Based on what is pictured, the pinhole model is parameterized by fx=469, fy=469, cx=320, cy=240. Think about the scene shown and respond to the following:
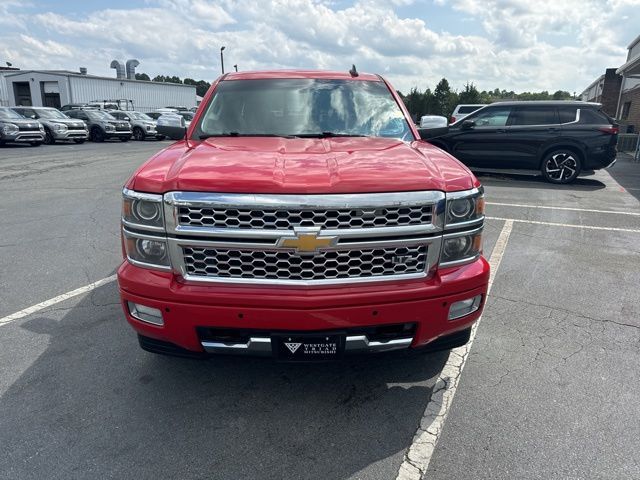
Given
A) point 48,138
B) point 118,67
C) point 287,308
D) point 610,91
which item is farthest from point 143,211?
Answer: point 118,67

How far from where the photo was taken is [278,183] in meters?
2.38

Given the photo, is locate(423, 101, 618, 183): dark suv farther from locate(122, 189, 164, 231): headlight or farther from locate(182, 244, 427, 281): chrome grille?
locate(122, 189, 164, 231): headlight

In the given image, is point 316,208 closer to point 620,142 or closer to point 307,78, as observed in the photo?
point 307,78

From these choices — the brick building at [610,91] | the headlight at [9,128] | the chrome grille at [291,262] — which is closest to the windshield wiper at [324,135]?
the chrome grille at [291,262]

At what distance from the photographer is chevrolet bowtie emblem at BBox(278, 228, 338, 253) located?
7.72 ft

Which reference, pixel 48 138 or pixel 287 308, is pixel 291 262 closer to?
pixel 287 308

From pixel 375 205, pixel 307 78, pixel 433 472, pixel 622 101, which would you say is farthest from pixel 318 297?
pixel 622 101

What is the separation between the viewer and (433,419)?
8.79 ft

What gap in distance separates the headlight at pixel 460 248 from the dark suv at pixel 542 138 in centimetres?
→ 831

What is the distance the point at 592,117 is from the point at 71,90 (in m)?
41.1

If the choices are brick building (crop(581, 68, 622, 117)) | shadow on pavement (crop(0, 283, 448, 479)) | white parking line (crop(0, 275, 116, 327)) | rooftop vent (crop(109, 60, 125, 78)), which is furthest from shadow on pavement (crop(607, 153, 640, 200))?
rooftop vent (crop(109, 60, 125, 78))

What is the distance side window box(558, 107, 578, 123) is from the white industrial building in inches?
1461

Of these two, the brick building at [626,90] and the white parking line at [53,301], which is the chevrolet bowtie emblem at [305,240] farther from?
the brick building at [626,90]

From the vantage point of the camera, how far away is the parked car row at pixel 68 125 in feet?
65.4
